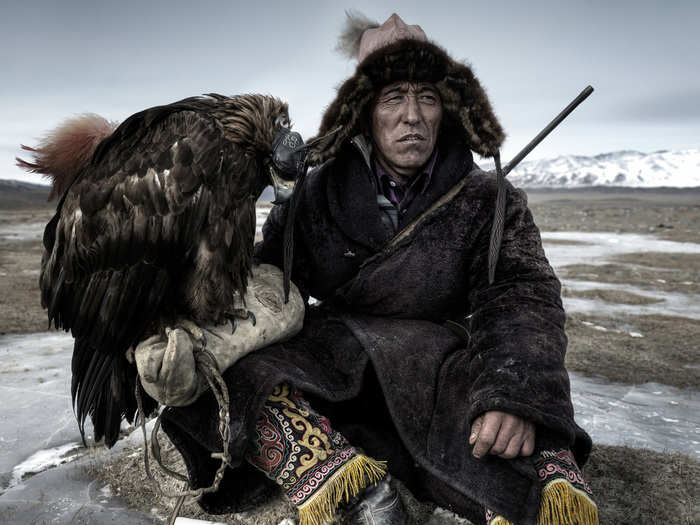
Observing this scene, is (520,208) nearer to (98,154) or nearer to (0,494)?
(98,154)

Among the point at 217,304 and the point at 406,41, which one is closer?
the point at 217,304

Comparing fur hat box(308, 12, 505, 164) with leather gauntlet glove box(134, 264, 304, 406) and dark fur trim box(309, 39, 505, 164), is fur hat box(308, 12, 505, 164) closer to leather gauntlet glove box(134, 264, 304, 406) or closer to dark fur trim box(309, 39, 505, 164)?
dark fur trim box(309, 39, 505, 164)

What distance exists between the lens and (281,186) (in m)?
1.92

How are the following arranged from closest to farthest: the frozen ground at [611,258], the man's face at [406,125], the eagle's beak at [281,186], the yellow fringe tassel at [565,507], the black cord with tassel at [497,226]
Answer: the yellow fringe tassel at [565,507]
the eagle's beak at [281,186]
the black cord with tassel at [497,226]
the man's face at [406,125]
the frozen ground at [611,258]

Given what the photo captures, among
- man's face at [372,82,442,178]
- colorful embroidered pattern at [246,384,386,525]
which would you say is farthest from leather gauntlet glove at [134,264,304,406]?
man's face at [372,82,442,178]

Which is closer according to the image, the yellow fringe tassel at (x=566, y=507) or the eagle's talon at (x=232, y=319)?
the yellow fringe tassel at (x=566, y=507)

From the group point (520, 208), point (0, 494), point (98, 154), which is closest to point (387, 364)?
point (520, 208)

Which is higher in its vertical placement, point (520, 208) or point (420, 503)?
point (520, 208)

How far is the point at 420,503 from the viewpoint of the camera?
6.97 feet

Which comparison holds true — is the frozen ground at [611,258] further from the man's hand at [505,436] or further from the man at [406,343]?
the man's hand at [505,436]

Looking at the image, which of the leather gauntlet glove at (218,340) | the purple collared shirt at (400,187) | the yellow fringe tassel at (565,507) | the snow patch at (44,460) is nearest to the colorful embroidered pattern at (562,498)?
the yellow fringe tassel at (565,507)

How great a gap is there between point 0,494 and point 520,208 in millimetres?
2505

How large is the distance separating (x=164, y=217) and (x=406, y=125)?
1140 mm

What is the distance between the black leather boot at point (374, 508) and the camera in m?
1.81
